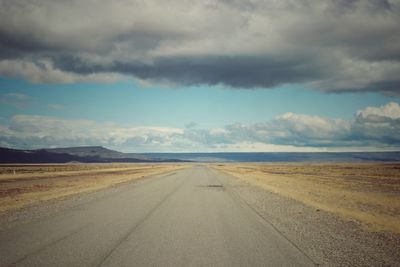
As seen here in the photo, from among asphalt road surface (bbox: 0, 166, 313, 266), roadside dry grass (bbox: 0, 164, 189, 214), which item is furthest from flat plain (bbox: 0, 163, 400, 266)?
roadside dry grass (bbox: 0, 164, 189, 214)

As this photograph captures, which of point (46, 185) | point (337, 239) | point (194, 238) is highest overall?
point (194, 238)

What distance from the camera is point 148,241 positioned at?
9.66m

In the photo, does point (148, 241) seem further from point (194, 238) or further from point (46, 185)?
point (46, 185)

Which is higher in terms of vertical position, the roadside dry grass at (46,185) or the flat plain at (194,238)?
the flat plain at (194,238)

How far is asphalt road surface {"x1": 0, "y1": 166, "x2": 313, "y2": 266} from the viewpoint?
7812 millimetres

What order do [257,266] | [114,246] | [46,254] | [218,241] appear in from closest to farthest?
[257,266] → [46,254] → [114,246] → [218,241]

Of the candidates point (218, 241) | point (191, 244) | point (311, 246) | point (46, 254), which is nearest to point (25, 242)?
point (46, 254)

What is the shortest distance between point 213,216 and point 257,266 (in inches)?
289

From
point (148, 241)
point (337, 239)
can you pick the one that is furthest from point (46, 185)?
point (337, 239)

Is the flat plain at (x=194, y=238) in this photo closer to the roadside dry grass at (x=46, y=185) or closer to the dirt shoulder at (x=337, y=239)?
the dirt shoulder at (x=337, y=239)

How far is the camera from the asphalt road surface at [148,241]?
781cm

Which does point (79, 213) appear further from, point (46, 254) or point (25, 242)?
point (46, 254)

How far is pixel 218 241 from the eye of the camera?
32.3 feet

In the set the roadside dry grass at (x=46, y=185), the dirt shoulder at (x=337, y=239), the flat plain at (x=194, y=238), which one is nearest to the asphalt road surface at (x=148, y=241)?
the flat plain at (x=194, y=238)
